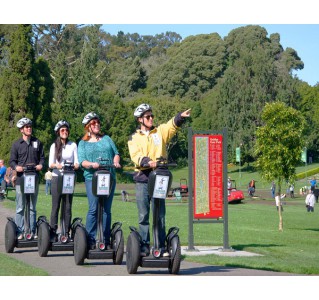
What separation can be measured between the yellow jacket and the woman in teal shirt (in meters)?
1.07

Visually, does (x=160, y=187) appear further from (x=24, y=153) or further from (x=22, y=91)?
(x=22, y=91)

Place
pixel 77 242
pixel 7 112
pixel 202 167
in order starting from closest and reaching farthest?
pixel 77 242, pixel 202 167, pixel 7 112

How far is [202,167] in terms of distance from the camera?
1962 cm

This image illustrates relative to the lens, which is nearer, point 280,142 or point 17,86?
point 280,142

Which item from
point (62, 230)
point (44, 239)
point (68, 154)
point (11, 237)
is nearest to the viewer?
point (44, 239)

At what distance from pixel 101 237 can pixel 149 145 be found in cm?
190

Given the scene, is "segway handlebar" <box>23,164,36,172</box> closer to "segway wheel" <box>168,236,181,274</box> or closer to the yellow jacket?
the yellow jacket

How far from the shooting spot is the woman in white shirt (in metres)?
14.5

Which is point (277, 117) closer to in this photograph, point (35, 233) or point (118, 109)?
point (35, 233)

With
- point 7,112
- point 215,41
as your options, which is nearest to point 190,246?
point 7,112

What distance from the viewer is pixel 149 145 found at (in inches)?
468

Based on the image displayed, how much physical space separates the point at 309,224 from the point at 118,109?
52.6 meters

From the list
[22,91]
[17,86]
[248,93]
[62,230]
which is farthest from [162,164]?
[248,93]

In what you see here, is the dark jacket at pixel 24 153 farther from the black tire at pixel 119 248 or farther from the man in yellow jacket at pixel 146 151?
the man in yellow jacket at pixel 146 151
